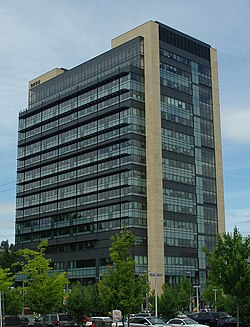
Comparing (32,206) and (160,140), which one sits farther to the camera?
(32,206)

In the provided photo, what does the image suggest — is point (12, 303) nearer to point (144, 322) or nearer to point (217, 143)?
point (144, 322)

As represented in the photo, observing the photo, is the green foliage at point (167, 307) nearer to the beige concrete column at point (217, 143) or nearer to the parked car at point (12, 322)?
the parked car at point (12, 322)

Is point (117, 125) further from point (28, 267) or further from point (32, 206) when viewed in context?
point (28, 267)

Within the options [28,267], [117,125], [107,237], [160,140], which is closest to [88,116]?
[117,125]

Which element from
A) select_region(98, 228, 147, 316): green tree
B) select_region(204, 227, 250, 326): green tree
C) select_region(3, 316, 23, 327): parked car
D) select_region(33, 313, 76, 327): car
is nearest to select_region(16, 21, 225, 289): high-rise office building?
select_region(33, 313, 76, 327): car

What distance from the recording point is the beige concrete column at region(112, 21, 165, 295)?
360 feet

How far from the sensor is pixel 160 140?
115500 millimetres

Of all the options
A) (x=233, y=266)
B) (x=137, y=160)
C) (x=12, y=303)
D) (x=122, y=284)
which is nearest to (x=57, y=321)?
(x=12, y=303)

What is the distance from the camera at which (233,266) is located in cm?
4138

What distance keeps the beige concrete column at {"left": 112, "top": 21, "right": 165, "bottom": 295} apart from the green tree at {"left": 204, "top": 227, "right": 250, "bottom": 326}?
64.5 m

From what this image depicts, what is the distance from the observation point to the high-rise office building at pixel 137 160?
113 m

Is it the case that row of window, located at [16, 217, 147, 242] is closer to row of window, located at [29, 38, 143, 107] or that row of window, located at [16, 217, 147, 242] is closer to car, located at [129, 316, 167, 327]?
row of window, located at [29, 38, 143, 107]

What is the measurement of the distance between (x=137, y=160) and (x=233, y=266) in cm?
7315

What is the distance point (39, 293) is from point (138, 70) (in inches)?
3000
